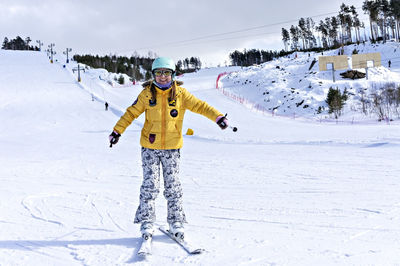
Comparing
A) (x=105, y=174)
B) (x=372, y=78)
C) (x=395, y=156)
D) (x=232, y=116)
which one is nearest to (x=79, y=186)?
(x=105, y=174)

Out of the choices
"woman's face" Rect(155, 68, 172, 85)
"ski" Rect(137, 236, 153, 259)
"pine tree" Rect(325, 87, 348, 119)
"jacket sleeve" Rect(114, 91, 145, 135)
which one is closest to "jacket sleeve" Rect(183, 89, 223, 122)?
"woman's face" Rect(155, 68, 172, 85)

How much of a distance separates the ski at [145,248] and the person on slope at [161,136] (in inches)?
4.3

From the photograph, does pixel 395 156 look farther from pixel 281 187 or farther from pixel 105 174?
pixel 105 174

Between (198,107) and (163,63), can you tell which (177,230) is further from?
(163,63)

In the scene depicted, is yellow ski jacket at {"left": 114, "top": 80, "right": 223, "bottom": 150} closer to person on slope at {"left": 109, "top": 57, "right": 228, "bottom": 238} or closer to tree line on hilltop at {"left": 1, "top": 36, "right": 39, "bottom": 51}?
person on slope at {"left": 109, "top": 57, "right": 228, "bottom": 238}

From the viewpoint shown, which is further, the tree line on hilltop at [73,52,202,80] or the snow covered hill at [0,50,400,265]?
the tree line on hilltop at [73,52,202,80]

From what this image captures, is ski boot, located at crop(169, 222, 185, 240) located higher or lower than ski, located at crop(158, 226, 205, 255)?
higher

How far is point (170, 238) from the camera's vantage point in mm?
3008

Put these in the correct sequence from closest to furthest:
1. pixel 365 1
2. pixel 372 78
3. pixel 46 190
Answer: pixel 46 190, pixel 372 78, pixel 365 1

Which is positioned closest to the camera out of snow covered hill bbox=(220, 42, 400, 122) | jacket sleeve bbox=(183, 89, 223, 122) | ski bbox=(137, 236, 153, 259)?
ski bbox=(137, 236, 153, 259)

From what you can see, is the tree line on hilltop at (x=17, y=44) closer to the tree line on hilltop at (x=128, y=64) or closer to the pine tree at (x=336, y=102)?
the tree line on hilltop at (x=128, y=64)

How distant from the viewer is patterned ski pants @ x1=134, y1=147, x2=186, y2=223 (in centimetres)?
301

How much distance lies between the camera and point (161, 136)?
2973mm

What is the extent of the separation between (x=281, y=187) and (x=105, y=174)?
3896mm
